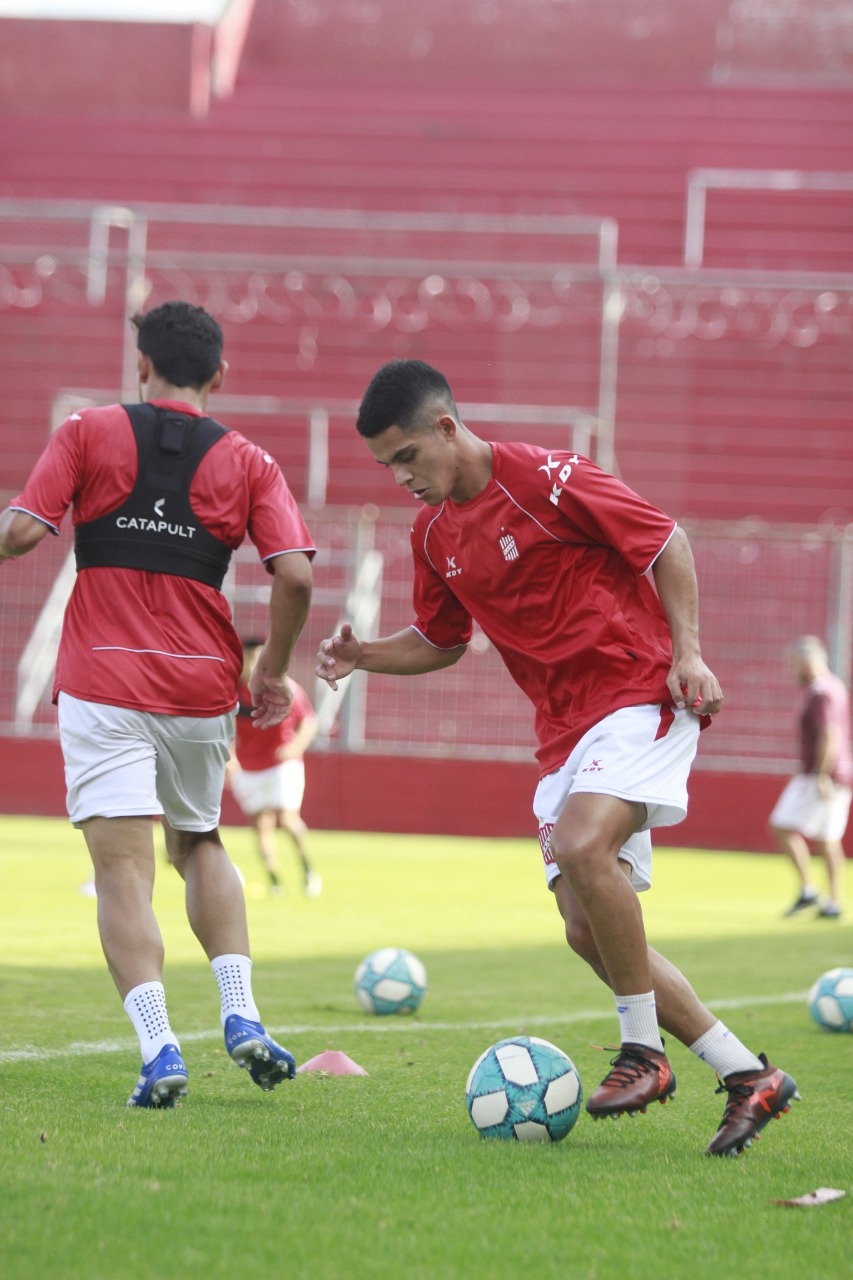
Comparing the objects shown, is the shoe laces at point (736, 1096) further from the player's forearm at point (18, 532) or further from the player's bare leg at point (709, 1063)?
the player's forearm at point (18, 532)

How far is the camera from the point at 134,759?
4.88 metres

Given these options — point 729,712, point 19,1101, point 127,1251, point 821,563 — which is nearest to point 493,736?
point 729,712

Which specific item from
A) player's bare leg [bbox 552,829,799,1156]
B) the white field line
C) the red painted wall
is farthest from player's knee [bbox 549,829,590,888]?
the red painted wall

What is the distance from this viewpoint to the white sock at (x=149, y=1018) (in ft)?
15.2

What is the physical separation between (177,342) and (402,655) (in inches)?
45.0

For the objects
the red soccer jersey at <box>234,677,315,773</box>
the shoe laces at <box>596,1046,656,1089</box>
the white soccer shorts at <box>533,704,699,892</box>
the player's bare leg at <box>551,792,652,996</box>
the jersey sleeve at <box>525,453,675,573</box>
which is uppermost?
the jersey sleeve at <box>525,453,675,573</box>

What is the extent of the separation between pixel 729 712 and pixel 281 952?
11.4 metres

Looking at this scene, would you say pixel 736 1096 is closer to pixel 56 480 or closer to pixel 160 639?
pixel 160 639

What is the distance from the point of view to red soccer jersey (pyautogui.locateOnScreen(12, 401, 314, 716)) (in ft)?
16.0

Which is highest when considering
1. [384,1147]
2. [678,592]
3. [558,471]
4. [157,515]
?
[558,471]

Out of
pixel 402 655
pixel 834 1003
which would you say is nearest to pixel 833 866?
pixel 834 1003

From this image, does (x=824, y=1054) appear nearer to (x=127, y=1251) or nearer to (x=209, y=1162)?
(x=209, y=1162)

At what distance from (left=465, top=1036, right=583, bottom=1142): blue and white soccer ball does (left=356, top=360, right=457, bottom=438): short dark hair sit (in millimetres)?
1708

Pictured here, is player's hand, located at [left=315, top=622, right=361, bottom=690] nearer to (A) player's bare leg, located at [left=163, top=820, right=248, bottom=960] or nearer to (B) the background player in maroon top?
(A) player's bare leg, located at [left=163, top=820, right=248, bottom=960]
